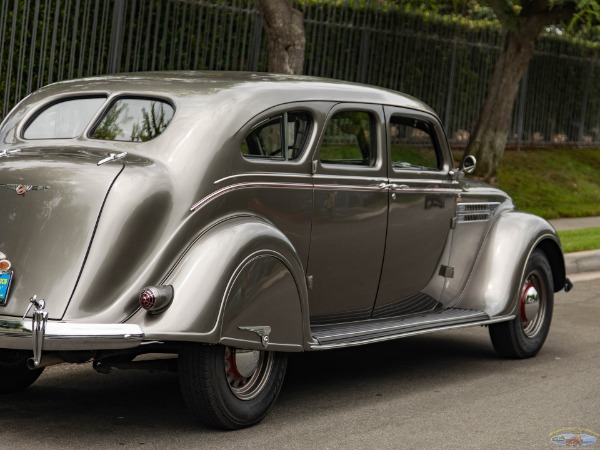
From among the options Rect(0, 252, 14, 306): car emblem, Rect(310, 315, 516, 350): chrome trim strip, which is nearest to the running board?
Rect(310, 315, 516, 350): chrome trim strip

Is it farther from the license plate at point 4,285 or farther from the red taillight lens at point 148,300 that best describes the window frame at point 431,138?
the license plate at point 4,285

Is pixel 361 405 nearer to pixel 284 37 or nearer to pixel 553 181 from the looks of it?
pixel 284 37

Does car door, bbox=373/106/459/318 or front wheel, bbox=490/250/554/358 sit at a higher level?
car door, bbox=373/106/459/318

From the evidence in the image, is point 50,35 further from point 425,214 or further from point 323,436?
point 323,436

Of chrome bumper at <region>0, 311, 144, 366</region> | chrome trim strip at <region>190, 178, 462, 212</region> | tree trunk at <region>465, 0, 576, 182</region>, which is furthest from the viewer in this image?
tree trunk at <region>465, 0, 576, 182</region>

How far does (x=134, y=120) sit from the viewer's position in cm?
629

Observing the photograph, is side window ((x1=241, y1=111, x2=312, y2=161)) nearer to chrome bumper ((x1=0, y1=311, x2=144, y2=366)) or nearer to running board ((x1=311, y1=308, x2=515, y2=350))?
running board ((x1=311, y1=308, x2=515, y2=350))

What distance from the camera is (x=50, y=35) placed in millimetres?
13656

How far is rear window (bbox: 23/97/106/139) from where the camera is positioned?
645cm

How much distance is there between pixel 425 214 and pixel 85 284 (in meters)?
2.72

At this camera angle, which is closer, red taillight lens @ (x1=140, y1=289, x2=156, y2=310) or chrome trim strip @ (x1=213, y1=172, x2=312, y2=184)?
red taillight lens @ (x1=140, y1=289, x2=156, y2=310)

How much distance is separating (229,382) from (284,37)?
26.1 feet

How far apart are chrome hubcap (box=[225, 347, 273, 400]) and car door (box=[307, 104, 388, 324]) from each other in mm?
626

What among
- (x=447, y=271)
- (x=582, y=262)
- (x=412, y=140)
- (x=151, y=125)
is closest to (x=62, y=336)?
(x=151, y=125)
